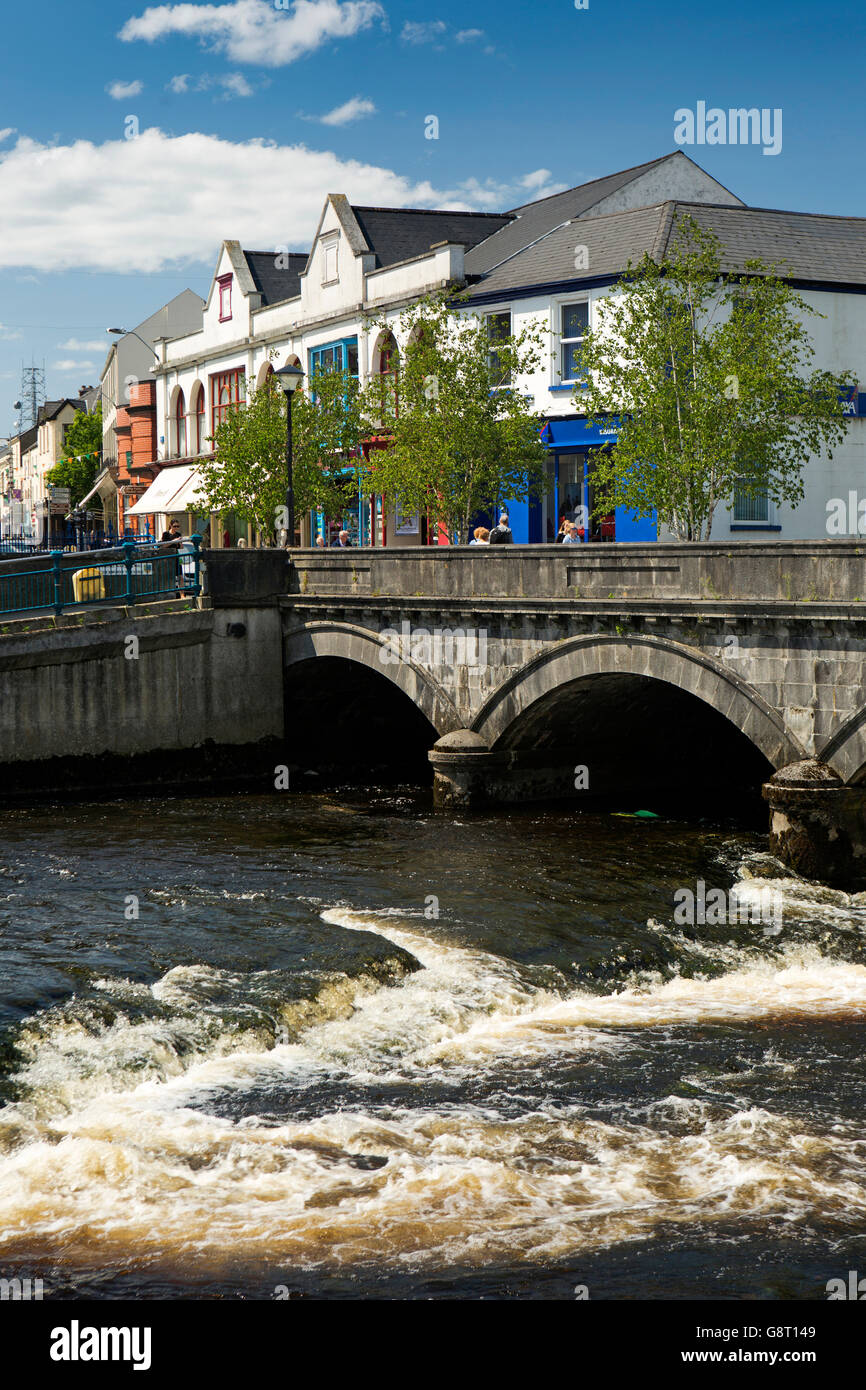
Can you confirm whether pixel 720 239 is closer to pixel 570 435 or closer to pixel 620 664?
pixel 570 435

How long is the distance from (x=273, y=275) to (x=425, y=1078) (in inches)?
1703

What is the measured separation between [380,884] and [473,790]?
17.9 ft

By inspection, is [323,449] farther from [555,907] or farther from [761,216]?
[555,907]

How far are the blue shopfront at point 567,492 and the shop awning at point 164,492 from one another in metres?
20.0

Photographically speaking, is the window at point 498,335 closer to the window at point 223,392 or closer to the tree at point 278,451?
the tree at point 278,451

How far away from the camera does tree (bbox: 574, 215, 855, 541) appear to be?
26047 millimetres

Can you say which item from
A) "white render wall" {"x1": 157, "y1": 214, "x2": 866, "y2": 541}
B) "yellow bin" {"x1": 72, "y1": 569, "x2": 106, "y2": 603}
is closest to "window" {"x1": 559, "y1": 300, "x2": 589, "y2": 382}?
"white render wall" {"x1": 157, "y1": 214, "x2": 866, "y2": 541}

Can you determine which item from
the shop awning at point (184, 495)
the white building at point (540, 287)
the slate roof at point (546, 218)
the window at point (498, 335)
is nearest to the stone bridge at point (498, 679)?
the white building at point (540, 287)

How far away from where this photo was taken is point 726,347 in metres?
26.2

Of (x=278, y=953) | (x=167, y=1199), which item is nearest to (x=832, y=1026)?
(x=278, y=953)

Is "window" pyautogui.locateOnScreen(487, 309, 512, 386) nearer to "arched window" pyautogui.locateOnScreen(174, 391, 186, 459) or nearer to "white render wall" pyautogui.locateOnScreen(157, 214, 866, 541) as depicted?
"white render wall" pyautogui.locateOnScreen(157, 214, 866, 541)

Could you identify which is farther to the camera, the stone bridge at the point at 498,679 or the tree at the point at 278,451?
the tree at the point at 278,451

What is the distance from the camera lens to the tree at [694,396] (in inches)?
1025
